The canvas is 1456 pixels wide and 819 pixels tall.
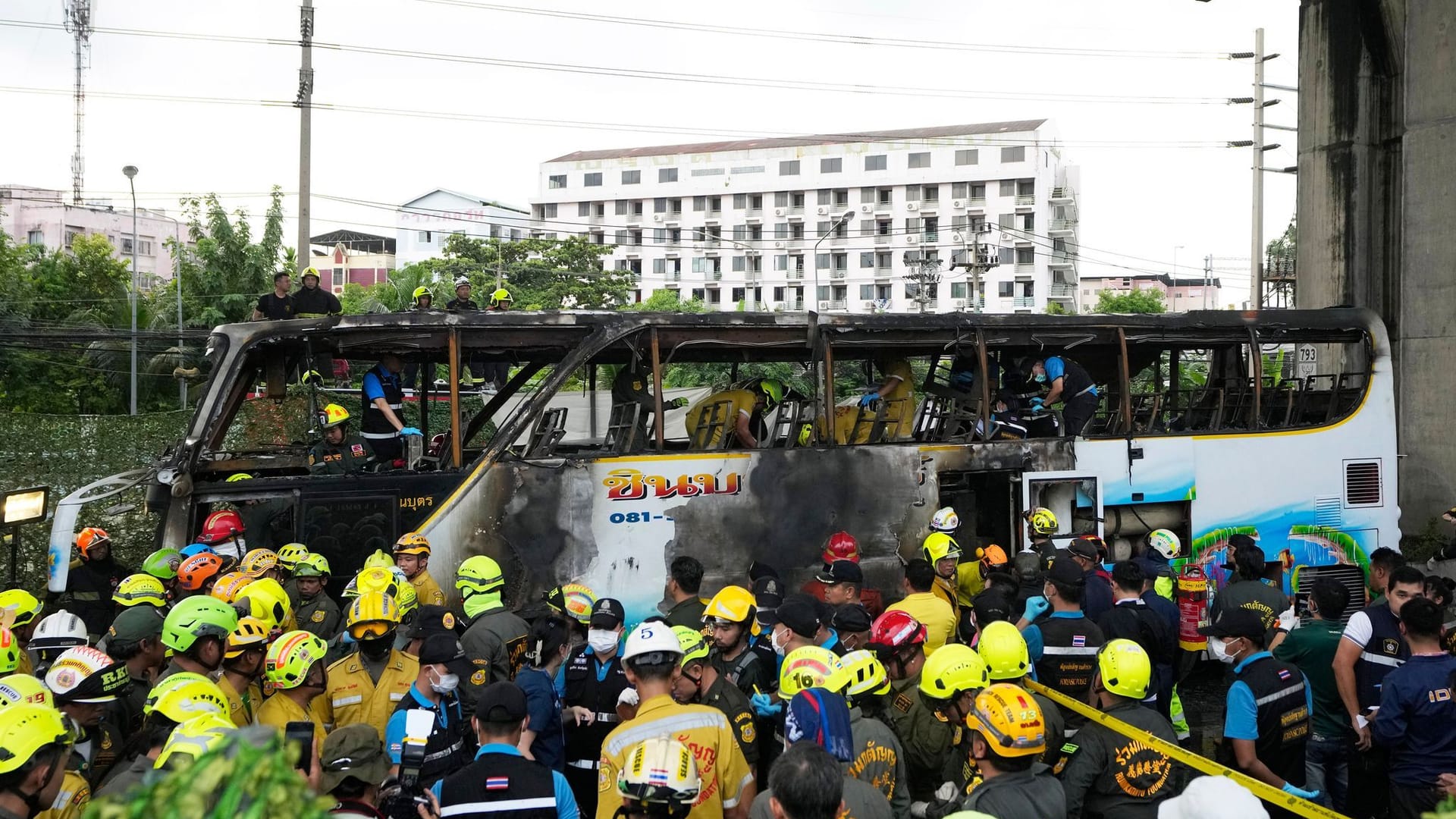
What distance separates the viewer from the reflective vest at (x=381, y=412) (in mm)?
9312

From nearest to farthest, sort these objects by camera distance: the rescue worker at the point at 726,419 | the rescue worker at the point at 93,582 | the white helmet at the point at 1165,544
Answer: the rescue worker at the point at 93,582 → the white helmet at the point at 1165,544 → the rescue worker at the point at 726,419

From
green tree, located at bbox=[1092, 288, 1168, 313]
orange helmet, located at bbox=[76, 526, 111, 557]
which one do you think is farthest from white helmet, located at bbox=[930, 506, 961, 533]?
green tree, located at bbox=[1092, 288, 1168, 313]

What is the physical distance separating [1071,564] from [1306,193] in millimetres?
13418

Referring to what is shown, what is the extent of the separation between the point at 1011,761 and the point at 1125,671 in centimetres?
104

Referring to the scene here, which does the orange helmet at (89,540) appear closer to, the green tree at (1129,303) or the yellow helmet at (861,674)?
the yellow helmet at (861,674)

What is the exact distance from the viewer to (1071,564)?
6223 mm

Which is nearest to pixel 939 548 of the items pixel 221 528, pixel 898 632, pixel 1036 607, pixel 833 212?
pixel 1036 607

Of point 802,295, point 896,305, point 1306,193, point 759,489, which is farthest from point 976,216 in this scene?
point 759,489

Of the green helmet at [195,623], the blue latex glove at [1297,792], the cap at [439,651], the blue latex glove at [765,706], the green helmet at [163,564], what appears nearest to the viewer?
the cap at [439,651]

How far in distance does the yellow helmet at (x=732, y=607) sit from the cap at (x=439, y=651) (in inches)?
49.3

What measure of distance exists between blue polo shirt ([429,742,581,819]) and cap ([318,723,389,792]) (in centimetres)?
25

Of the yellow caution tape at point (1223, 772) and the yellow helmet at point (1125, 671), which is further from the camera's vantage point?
the yellow helmet at point (1125, 671)

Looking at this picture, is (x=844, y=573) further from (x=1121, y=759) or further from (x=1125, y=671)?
(x=1121, y=759)

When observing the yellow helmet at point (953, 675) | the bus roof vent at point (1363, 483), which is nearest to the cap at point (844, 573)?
the yellow helmet at point (953, 675)
